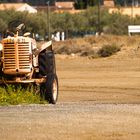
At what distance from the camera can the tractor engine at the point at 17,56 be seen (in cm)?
2133

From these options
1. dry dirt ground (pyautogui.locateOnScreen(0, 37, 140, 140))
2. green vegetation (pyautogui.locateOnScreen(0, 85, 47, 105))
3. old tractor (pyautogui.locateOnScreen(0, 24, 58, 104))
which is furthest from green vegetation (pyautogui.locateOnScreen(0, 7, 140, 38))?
dry dirt ground (pyautogui.locateOnScreen(0, 37, 140, 140))

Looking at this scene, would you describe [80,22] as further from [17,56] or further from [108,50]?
[17,56]

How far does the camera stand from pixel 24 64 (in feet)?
70.5

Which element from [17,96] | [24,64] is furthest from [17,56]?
[17,96]

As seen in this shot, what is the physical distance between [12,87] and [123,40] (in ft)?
156

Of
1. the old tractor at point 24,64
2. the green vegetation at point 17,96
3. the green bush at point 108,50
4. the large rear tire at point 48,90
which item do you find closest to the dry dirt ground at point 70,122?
the green vegetation at point 17,96

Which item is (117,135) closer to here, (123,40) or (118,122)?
(118,122)

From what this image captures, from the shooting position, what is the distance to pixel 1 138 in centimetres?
1132

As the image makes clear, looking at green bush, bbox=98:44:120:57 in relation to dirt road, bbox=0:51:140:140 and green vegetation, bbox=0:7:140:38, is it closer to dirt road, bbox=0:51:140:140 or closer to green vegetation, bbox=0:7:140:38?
dirt road, bbox=0:51:140:140

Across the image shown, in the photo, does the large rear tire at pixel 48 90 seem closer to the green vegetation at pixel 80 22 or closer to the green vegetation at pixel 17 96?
the green vegetation at pixel 17 96

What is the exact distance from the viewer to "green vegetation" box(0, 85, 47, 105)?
1939 centimetres

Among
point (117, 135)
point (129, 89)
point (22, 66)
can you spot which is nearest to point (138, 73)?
point (129, 89)

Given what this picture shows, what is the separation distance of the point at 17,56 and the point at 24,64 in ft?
1.05

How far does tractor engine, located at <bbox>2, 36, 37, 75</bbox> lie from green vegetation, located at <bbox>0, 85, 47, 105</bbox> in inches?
20.4
